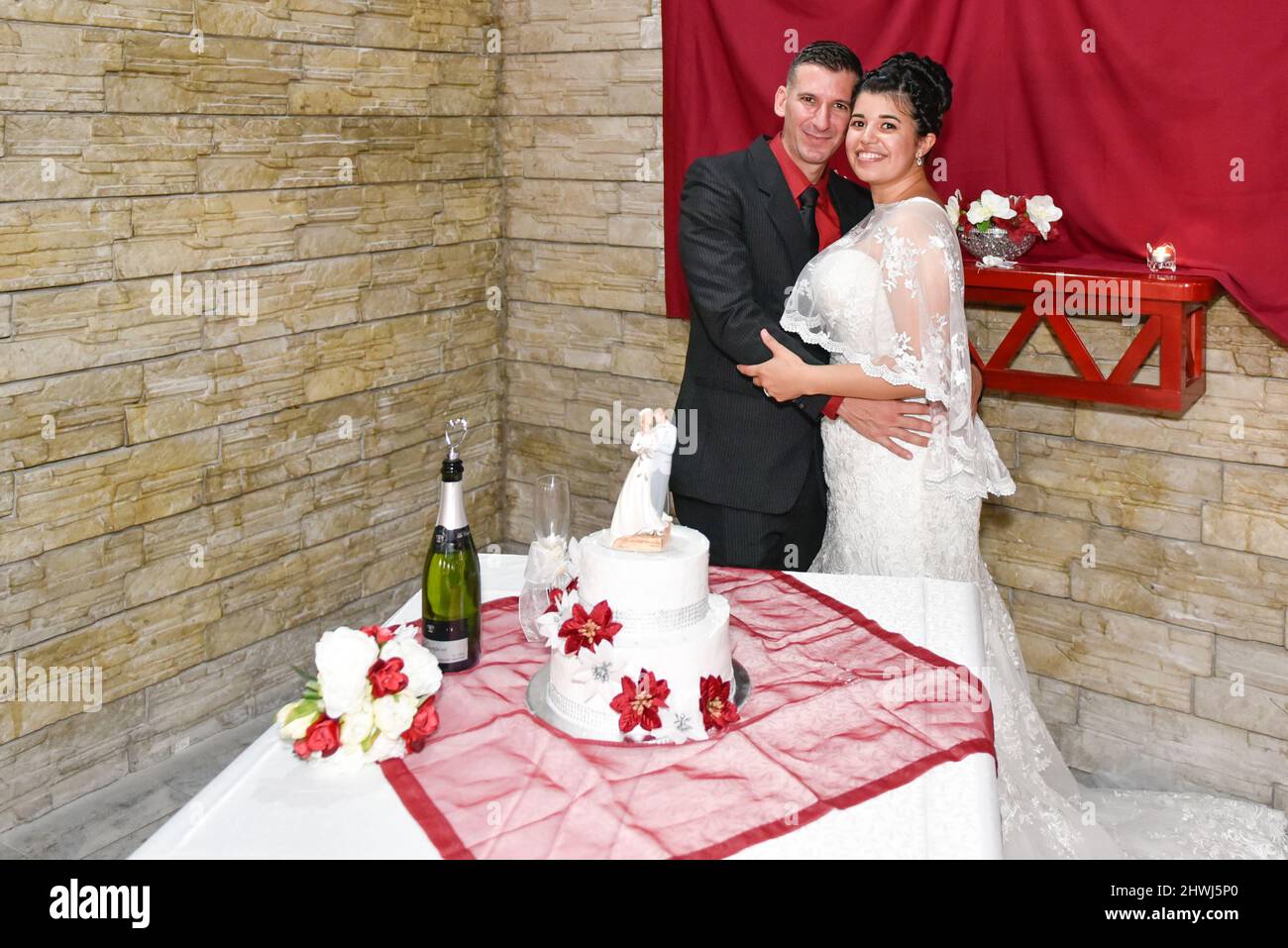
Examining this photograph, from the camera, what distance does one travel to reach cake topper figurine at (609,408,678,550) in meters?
1.60

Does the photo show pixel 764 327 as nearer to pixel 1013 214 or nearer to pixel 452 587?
pixel 1013 214

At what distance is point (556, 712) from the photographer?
1593 mm

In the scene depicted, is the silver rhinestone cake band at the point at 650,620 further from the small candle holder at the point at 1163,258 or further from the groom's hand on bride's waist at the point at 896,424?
the small candle holder at the point at 1163,258

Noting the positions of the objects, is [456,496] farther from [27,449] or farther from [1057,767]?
[1057,767]

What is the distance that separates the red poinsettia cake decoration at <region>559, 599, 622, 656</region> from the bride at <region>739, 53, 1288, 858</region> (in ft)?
3.82

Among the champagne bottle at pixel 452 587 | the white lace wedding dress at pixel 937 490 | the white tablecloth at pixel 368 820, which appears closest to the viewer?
the white tablecloth at pixel 368 820

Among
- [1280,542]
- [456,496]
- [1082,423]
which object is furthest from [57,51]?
[1280,542]

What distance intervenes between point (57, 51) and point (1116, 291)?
2.38m

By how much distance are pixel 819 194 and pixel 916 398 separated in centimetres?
57

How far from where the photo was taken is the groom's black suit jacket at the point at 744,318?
262 cm

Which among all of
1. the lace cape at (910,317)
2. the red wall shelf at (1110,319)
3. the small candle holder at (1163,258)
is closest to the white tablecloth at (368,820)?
the lace cape at (910,317)

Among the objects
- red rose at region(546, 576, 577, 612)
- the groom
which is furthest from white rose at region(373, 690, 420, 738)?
the groom

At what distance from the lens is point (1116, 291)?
2.62 m

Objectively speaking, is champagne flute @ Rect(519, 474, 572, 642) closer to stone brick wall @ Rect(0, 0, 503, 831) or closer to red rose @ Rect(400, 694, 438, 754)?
red rose @ Rect(400, 694, 438, 754)
